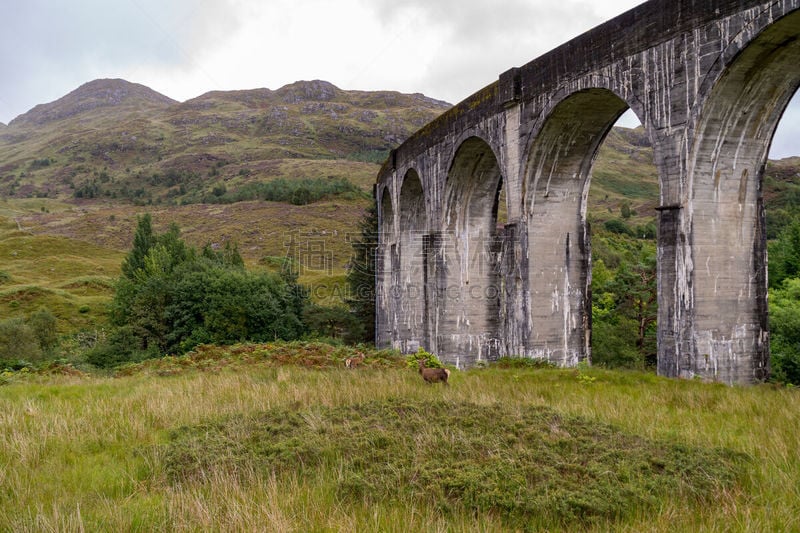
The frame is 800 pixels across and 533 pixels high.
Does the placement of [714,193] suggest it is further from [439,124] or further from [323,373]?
[439,124]

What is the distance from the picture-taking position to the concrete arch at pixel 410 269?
23.6m

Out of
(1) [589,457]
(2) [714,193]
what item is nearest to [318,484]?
(1) [589,457]

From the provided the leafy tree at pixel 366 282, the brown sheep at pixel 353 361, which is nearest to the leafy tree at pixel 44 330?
the leafy tree at pixel 366 282

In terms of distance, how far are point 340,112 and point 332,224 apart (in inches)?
4789

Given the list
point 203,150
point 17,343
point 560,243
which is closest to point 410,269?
point 560,243

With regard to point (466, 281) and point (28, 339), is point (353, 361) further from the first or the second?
point (28, 339)

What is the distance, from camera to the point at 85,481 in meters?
4.09

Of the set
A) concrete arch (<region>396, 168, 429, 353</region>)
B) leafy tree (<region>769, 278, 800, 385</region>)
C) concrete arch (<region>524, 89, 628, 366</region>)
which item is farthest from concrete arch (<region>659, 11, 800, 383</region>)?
concrete arch (<region>396, 168, 429, 353</region>)

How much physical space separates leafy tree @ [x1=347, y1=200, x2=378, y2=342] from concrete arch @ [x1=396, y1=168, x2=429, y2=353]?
19.2 feet

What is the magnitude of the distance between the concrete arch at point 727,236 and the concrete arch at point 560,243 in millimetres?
4191

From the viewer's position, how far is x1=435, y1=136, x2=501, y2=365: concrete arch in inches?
702

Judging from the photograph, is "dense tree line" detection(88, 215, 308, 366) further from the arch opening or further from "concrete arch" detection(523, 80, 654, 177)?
the arch opening

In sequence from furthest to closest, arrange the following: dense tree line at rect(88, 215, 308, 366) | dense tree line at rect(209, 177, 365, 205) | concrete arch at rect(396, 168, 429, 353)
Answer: dense tree line at rect(209, 177, 365, 205) → dense tree line at rect(88, 215, 308, 366) → concrete arch at rect(396, 168, 429, 353)

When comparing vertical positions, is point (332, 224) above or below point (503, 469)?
above
